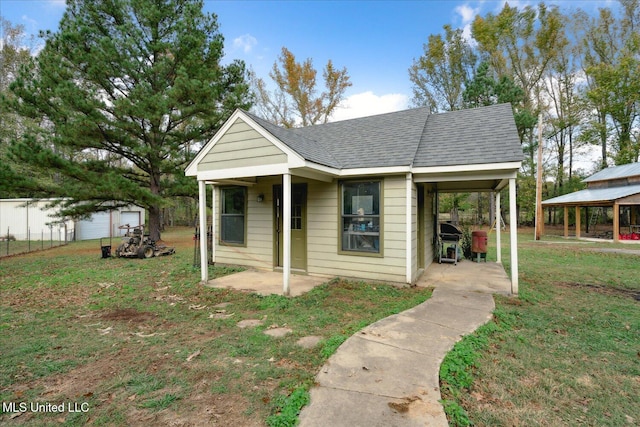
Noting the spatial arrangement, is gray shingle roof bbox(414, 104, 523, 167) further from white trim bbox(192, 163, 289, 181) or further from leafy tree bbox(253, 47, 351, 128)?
leafy tree bbox(253, 47, 351, 128)

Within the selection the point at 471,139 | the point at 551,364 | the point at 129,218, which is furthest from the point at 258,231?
the point at 129,218

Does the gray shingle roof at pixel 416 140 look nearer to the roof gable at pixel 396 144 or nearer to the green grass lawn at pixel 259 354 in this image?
the roof gable at pixel 396 144

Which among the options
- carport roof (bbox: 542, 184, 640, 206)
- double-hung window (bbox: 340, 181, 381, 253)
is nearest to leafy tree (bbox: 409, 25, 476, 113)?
carport roof (bbox: 542, 184, 640, 206)

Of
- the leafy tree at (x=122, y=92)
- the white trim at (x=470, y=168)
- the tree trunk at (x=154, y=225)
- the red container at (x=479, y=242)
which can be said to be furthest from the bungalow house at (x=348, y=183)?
the tree trunk at (x=154, y=225)

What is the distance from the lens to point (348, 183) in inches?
252

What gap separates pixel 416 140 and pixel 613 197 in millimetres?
14766

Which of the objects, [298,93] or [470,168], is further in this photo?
[298,93]

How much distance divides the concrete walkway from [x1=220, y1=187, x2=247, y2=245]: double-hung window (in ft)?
16.1

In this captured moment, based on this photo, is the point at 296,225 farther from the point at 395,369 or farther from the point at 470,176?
the point at 395,369

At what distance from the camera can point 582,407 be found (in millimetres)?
2291

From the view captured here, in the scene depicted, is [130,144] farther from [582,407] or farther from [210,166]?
[582,407]

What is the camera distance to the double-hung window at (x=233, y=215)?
7684mm

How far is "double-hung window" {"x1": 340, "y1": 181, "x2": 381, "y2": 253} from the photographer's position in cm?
606

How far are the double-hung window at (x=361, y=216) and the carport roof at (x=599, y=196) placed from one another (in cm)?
1535
